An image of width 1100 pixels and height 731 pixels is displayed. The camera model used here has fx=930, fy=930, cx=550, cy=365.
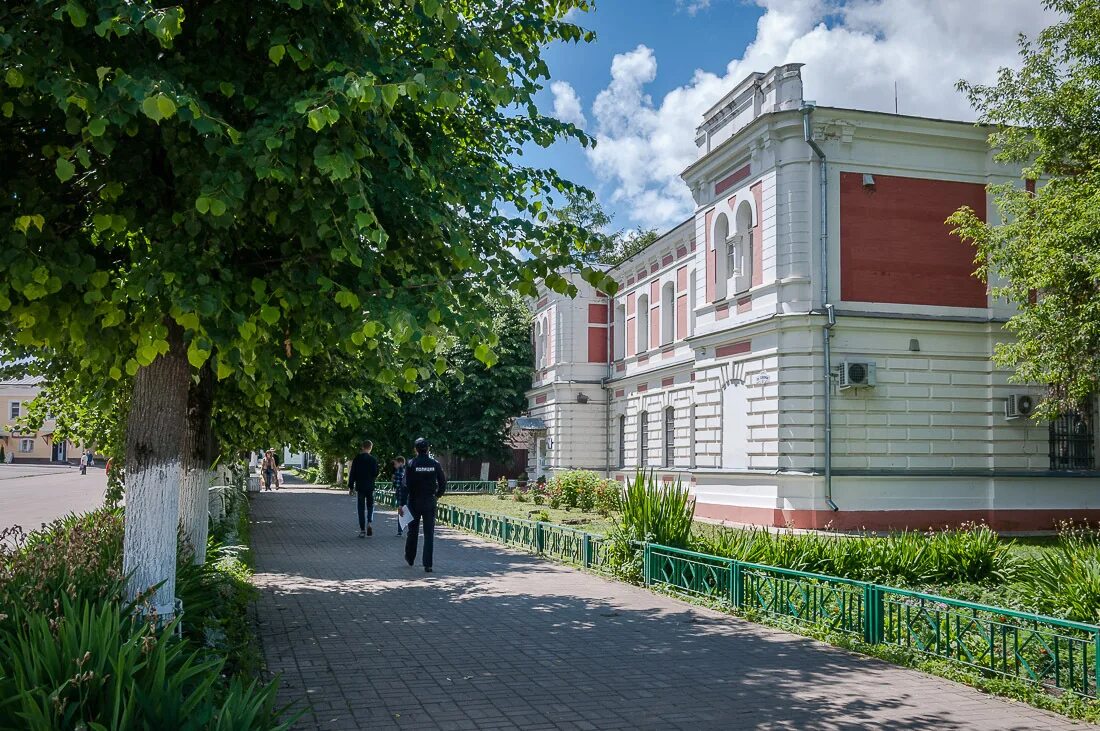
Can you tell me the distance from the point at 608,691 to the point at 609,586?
5224 millimetres

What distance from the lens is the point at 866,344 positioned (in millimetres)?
20234

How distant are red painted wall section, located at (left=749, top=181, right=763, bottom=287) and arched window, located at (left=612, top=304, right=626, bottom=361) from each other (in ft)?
48.6

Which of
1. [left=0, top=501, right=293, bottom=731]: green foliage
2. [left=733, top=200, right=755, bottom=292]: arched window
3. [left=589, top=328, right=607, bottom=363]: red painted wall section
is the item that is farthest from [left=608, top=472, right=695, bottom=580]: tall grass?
[left=589, top=328, right=607, bottom=363]: red painted wall section

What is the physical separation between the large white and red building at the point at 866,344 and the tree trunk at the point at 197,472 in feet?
43.4

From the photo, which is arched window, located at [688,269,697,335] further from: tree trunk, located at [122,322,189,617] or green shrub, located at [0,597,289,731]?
green shrub, located at [0,597,289,731]

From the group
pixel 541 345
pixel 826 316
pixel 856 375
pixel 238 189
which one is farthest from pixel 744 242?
pixel 541 345

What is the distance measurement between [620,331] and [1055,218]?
2141 cm

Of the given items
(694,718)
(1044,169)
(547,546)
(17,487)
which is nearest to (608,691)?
(694,718)

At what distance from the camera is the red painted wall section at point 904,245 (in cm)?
2031

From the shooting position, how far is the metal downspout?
64.6 ft

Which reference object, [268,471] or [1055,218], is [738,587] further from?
[268,471]

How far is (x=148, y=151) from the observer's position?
222 inches

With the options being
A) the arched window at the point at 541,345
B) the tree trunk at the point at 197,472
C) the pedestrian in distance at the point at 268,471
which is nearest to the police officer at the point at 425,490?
the tree trunk at the point at 197,472

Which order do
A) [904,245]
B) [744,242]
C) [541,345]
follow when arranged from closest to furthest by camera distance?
[904,245]
[744,242]
[541,345]
